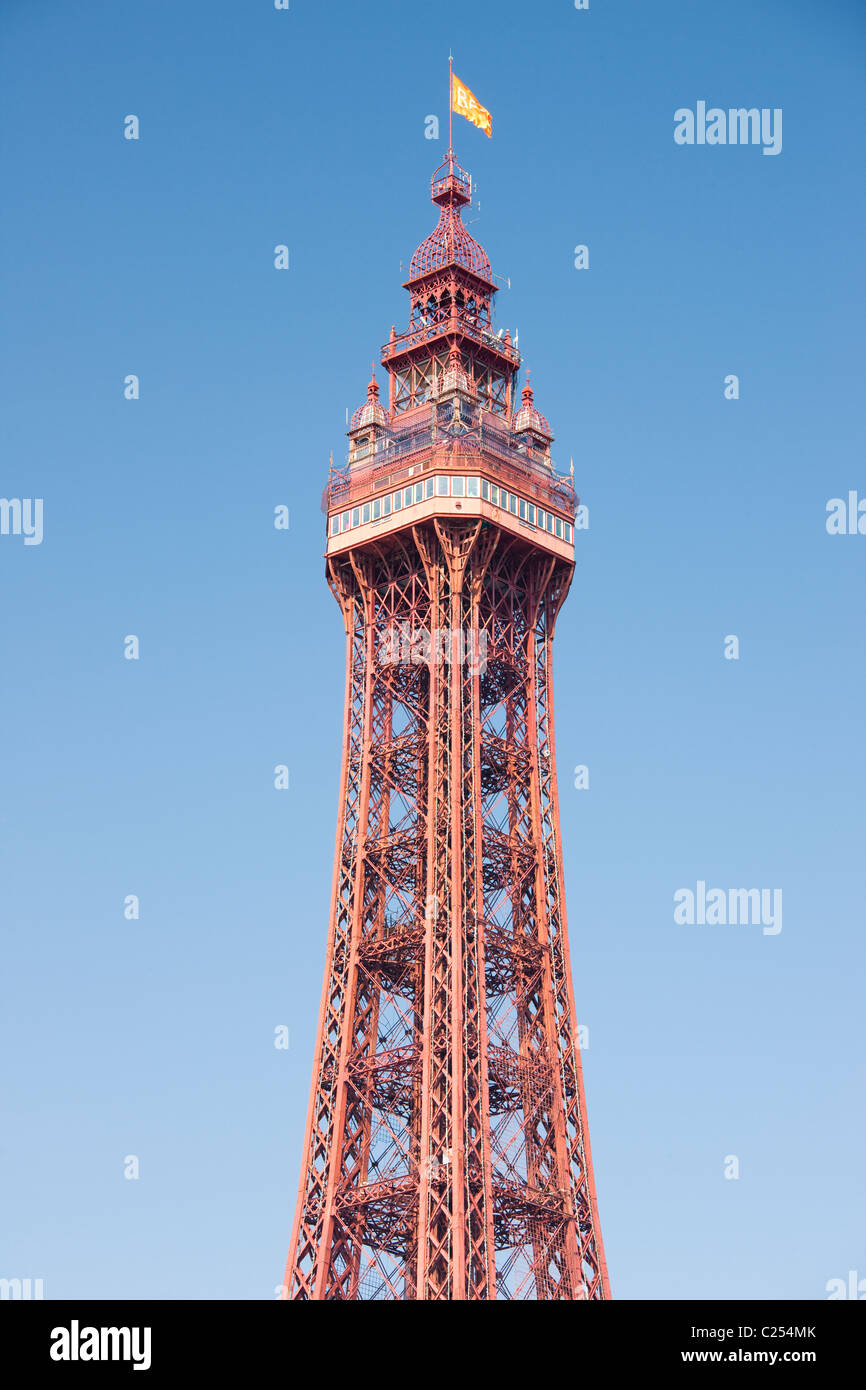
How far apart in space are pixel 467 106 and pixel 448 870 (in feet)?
171

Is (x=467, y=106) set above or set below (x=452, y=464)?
above

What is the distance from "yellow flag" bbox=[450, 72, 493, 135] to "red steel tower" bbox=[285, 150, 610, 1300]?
13021 millimetres

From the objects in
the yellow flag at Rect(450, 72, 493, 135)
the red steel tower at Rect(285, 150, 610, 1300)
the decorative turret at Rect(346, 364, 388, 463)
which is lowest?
the red steel tower at Rect(285, 150, 610, 1300)

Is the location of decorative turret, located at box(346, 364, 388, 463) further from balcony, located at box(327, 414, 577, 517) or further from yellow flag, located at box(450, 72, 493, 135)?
yellow flag, located at box(450, 72, 493, 135)

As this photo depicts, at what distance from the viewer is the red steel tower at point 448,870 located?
126m

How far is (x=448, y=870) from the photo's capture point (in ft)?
430

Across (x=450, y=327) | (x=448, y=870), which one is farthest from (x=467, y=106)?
(x=448, y=870)

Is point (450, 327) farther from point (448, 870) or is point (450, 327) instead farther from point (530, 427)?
point (448, 870)

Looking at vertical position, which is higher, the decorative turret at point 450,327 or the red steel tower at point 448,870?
the decorative turret at point 450,327

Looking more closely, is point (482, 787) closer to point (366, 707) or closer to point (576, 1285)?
point (366, 707)

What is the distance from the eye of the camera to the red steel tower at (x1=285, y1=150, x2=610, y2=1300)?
126 m

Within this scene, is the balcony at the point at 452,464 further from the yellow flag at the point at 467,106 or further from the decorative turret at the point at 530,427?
the yellow flag at the point at 467,106

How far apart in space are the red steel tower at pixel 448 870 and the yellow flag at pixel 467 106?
13.0 metres
